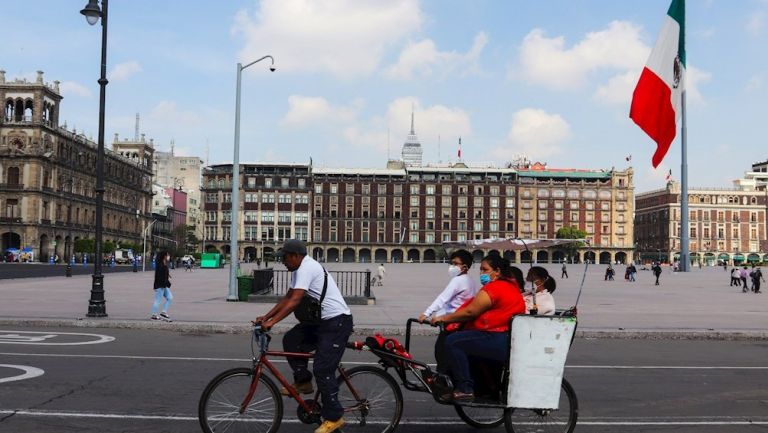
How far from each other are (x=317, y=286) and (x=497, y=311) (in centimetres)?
155

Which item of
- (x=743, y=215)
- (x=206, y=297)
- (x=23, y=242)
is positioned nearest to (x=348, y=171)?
(x=23, y=242)

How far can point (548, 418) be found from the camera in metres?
6.36

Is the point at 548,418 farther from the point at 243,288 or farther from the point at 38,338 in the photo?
the point at 243,288

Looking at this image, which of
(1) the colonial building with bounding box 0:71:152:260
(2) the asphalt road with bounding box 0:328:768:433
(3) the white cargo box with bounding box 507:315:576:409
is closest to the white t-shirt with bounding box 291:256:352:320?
(2) the asphalt road with bounding box 0:328:768:433

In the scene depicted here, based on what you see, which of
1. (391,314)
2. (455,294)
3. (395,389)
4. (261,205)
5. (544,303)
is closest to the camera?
(395,389)

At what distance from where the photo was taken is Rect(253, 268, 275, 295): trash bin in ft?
79.6

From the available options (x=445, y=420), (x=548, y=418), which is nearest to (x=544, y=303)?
(x=445, y=420)

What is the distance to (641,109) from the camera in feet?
50.7

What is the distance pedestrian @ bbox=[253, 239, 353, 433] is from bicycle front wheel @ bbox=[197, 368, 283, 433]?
0.19 meters

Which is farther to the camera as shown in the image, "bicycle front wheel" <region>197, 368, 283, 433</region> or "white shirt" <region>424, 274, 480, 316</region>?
"white shirt" <region>424, 274, 480, 316</region>

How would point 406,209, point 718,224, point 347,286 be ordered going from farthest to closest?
point 718,224 → point 406,209 → point 347,286

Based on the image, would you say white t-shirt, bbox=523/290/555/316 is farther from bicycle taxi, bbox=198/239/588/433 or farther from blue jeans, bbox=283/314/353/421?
blue jeans, bbox=283/314/353/421

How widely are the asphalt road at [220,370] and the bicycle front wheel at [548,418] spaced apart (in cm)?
65

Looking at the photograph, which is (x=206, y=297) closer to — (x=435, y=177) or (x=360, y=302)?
(x=360, y=302)
